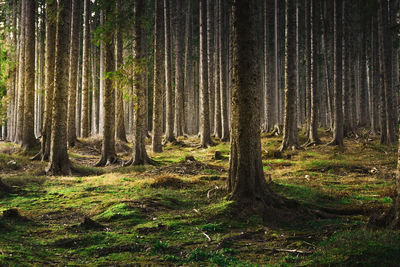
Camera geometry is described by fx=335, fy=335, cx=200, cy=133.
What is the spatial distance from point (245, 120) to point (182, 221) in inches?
108

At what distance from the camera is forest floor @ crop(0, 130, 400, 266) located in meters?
5.02

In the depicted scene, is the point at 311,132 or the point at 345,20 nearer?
the point at 311,132

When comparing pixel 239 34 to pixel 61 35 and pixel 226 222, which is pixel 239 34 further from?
pixel 61 35

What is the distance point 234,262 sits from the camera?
493 cm

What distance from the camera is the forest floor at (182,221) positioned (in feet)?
16.5

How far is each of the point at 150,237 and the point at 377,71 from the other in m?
26.9

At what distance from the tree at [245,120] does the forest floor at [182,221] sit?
2.28ft

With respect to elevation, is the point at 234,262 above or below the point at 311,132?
below

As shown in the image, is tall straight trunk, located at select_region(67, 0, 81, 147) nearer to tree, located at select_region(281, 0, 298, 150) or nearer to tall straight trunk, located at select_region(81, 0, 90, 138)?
tall straight trunk, located at select_region(81, 0, 90, 138)

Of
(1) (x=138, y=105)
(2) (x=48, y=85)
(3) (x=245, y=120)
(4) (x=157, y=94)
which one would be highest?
(2) (x=48, y=85)

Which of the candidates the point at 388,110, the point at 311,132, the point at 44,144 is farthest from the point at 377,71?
the point at 44,144

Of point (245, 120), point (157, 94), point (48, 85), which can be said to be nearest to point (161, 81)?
point (157, 94)

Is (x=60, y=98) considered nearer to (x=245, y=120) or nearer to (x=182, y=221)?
(x=245, y=120)

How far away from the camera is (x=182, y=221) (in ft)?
22.8
